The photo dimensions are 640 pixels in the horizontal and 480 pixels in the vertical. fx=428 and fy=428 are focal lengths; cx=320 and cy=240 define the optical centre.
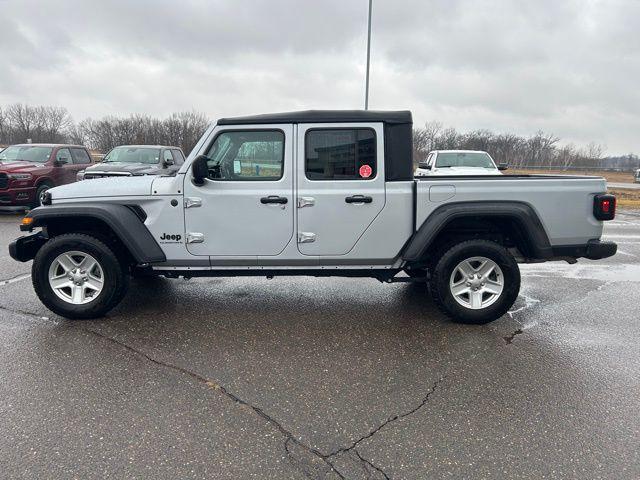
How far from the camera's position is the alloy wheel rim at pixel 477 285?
4.21m

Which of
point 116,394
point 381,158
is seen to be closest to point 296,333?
point 116,394

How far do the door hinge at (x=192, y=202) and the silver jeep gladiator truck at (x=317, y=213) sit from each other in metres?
0.02

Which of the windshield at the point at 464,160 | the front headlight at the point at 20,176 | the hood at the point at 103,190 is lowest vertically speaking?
the hood at the point at 103,190

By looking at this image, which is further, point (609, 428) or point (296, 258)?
point (296, 258)

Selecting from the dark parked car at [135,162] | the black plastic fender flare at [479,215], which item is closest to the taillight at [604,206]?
the black plastic fender flare at [479,215]

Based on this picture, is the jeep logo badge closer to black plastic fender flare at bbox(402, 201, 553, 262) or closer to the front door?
the front door

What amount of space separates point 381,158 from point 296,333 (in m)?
1.87

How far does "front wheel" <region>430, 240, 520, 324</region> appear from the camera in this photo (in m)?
4.14

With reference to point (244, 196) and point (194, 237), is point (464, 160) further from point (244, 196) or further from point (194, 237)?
point (194, 237)

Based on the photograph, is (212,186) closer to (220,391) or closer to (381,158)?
(381,158)

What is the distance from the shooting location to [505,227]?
4359 millimetres

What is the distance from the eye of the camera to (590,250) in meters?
4.22

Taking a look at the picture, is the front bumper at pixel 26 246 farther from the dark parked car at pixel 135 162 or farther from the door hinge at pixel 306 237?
the dark parked car at pixel 135 162

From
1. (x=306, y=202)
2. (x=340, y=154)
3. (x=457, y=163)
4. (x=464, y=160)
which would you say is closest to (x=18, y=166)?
(x=306, y=202)
